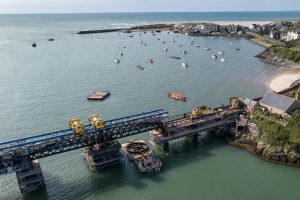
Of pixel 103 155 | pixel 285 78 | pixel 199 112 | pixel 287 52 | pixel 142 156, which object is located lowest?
pixel 285 78

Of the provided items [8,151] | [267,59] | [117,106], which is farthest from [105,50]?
[8,151]

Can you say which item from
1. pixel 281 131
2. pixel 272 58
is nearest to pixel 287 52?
pixel 272 58

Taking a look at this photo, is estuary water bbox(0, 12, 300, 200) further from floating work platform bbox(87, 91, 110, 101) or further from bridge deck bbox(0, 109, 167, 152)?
bridge deck bbox(0, 109, 167, 152)

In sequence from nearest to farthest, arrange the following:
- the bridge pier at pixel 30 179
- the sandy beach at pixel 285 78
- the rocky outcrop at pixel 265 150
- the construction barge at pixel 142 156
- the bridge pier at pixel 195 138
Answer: the bridge pier at pixel 30 179 → the construction barge at pixel 142 156 → the rocky outcrop at pixel 265 150 → the bridge pier at pixel 195 138 → the sandy beach at pixel 285 78

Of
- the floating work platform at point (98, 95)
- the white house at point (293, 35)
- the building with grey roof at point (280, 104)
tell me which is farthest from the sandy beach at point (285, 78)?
the white house at point (293, 35)

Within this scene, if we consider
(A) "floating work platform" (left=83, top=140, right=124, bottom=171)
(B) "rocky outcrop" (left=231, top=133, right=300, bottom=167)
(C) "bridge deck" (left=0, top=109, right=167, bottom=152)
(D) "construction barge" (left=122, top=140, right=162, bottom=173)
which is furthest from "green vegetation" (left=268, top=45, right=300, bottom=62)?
(A) "floating work platform" (left=83, top=140, right=124, bottom=171)

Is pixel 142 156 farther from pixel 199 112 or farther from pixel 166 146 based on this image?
pixel 199 112

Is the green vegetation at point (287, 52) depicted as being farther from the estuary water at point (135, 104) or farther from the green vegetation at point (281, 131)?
the green vegetation at point (281, 131)
